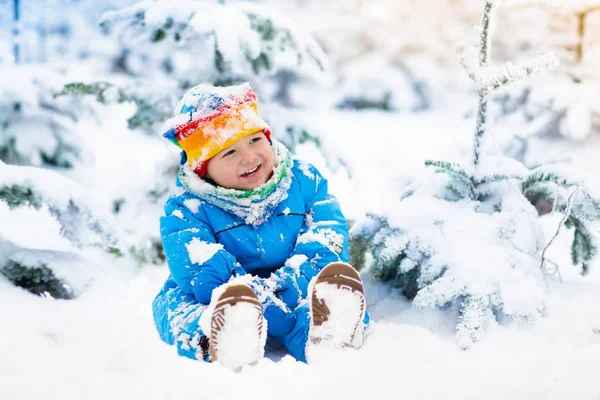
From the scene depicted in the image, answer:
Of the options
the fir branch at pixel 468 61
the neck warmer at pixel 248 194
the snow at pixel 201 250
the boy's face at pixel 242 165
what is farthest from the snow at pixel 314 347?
the fir branch at pixel 468 61

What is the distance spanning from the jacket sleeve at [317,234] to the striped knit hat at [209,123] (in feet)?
1.38

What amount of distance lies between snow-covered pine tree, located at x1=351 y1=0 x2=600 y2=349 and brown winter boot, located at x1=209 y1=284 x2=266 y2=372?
2.74ft

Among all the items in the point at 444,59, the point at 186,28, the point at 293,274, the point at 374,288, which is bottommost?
the point at 444,59

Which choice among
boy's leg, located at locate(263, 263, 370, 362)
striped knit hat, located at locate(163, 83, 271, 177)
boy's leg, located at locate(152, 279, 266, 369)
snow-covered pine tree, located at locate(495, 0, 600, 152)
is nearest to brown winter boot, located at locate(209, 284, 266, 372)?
boy's leg, located at locate(152, 279, 266, 369)

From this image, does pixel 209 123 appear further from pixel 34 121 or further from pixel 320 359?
pixel 34 121

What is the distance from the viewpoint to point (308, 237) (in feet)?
8.18

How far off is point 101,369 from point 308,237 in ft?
3.61

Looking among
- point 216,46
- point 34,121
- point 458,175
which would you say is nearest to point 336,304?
point 458,175

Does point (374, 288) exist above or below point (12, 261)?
below

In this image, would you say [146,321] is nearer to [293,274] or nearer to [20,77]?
[293,274]

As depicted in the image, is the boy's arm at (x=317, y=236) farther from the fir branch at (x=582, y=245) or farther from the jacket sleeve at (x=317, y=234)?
the fir branch at (x=582, y=245)

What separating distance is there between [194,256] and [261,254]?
36 cm

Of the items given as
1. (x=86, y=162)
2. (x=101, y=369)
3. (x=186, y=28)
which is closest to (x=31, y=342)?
(x=101, y=369)

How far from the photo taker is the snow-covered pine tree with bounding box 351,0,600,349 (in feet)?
7.61
